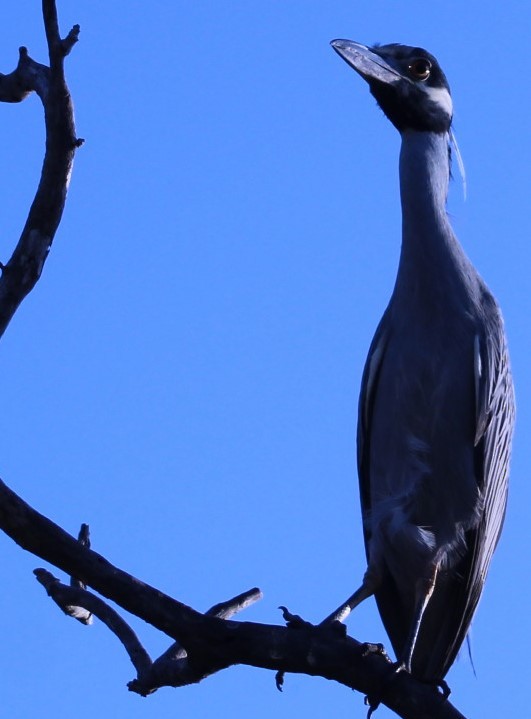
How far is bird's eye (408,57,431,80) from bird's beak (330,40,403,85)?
9 cm

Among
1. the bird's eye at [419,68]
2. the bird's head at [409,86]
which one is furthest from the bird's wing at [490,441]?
the bird's eye at [419,68]

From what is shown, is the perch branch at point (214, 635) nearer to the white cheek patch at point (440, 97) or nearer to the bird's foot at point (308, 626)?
the bird's foot at point (308, 626)

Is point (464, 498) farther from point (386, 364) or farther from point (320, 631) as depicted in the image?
point (320, 631)

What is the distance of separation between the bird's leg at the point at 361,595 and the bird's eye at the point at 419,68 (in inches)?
90.3

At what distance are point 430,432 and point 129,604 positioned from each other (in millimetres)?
1983

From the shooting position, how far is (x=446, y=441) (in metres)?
5.12

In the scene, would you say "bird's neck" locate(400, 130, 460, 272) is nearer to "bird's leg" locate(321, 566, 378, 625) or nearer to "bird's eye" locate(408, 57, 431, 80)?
"bird's eye" locate(408, 57, 431, 80)

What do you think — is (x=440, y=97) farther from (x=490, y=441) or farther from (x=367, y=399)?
(x=490, y=441)

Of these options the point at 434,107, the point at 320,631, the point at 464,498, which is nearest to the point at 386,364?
the point at 464,498

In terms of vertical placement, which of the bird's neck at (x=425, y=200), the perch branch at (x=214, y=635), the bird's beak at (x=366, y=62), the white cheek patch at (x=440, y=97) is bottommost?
the perch branch at (x=214, y=635)

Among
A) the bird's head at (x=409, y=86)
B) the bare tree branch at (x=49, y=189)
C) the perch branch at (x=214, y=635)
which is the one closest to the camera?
the perch branch at (x=214, y=635)

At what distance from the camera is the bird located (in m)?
5.05

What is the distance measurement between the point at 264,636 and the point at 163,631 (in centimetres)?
30

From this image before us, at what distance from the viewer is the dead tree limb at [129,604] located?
350cm
